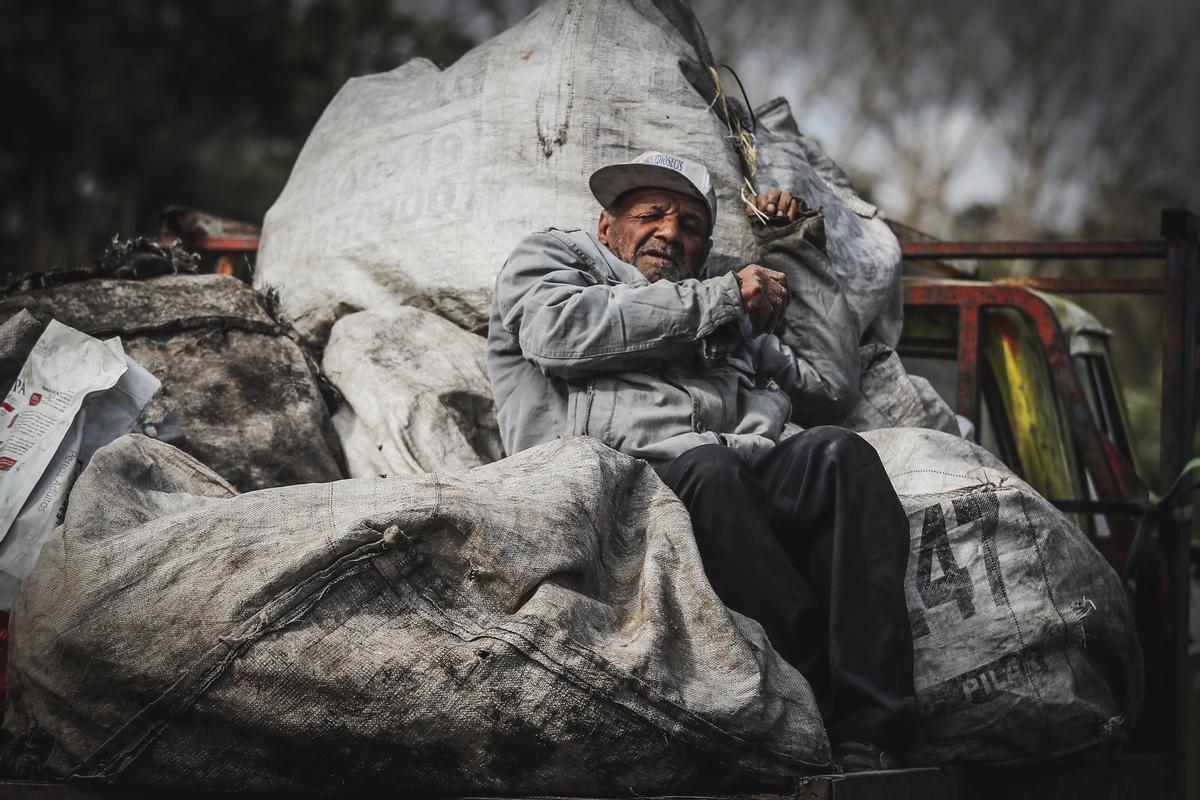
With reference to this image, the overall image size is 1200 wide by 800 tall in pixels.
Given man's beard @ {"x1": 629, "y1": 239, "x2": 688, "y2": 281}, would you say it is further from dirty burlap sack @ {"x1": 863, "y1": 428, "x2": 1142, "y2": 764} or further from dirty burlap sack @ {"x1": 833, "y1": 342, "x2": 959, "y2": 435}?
dirty burlap sack @ {"x1": 863, "y1": 428, "x2": 1142, "y2": 764}

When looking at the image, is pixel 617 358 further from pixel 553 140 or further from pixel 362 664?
pixel 362 664

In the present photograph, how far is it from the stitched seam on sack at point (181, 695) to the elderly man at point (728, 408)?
82 cm

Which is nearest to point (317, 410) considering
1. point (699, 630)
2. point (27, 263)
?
point (699, 630)

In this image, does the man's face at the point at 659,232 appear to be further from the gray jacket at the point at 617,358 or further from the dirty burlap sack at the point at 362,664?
the dirty burlap sack at the point at 362,664

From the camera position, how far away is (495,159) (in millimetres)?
3207

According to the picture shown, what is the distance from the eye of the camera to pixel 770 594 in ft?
6.98

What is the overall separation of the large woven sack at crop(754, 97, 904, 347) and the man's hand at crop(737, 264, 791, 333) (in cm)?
45

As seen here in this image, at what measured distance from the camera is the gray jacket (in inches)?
99.7

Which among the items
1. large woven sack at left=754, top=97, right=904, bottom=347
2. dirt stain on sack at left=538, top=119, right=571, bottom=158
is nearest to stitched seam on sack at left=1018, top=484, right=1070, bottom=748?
large woven sack at left=754, top=97, right=904, bottom=347

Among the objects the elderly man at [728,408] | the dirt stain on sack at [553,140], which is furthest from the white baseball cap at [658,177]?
the dirt stain on sack at [553,140]

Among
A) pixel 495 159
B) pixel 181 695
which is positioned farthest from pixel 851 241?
pixel 181 695

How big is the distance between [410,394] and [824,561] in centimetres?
103

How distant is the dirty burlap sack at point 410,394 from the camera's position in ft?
9.14

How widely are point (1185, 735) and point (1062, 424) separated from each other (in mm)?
951
